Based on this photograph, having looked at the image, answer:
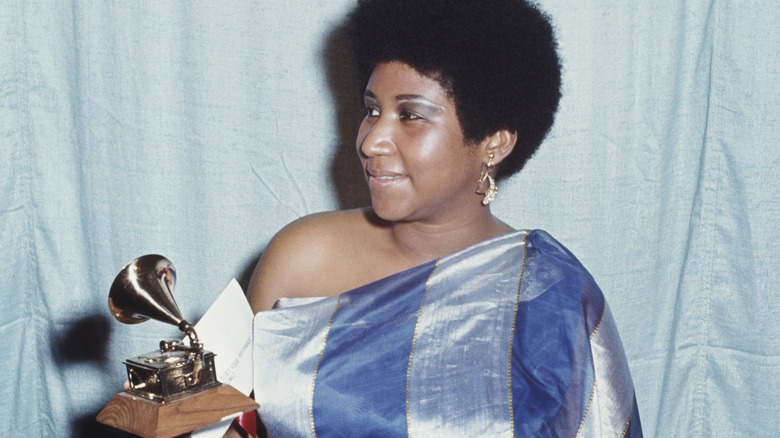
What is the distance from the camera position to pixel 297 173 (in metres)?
1.83

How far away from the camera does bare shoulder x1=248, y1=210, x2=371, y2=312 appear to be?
1.42 m

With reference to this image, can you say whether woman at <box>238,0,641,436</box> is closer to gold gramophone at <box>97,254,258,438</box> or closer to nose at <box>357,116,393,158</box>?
nose at <box>357,116,393,158</box>

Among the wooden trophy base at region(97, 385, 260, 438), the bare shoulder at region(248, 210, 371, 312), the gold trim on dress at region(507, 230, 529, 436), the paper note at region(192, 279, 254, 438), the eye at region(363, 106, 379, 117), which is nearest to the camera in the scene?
the wooden trophy base at region(97, 385, 260, 438)

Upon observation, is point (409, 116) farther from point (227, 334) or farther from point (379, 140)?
point (227, 334)

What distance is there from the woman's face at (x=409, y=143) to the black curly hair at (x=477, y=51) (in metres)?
0.02

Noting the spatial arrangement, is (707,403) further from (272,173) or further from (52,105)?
(52,105)

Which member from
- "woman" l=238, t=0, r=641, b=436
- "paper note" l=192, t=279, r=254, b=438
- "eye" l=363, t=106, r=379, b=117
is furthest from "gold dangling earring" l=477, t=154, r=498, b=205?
"paper note" l=192, t=279, r=254, b=438

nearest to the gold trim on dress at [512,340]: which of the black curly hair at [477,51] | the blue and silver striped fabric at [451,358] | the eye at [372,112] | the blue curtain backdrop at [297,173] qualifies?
the blue and silver striped fabric at [451,358]

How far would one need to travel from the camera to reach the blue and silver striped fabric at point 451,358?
3.98ft

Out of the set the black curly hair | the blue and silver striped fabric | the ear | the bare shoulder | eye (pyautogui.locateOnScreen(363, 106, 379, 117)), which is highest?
the black curly hair

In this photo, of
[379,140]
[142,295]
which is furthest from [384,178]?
[142,295]

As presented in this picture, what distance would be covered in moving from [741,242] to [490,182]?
77 cm

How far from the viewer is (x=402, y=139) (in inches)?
49.1

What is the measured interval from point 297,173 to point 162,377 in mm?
964
